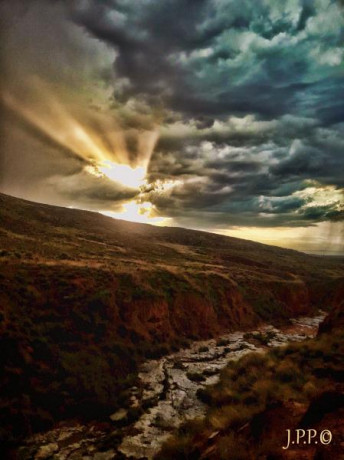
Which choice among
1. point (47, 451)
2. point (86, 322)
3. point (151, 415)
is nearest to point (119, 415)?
point (151, 415)

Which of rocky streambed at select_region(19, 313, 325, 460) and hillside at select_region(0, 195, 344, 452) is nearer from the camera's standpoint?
rocky streambed at select_region(19, 313, 325, 460)

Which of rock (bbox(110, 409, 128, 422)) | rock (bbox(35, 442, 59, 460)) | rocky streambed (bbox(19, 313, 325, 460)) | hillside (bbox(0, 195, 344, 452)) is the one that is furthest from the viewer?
hillside (bbox(0, 195, 344, 452))

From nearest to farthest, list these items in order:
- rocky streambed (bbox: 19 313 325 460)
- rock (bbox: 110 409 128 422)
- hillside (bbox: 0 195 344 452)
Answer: rocky streambed (bbox: 19 313 325 460) → rock (bbox: 110 409 128 422) → hillside (bbox: 0 195 344 452)

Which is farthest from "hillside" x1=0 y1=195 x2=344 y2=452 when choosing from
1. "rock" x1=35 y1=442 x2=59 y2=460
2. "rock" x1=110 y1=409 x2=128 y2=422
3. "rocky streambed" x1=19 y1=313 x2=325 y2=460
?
"rock" x1=35 y1=442 x2=59 y2=460

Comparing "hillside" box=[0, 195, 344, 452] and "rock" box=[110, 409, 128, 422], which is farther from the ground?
"hillside" box=[0, 195, 344, 452]

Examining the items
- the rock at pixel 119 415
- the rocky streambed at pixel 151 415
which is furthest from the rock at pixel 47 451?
the rock at pixel 119 415

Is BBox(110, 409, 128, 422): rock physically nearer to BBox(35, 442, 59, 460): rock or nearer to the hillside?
the hillside

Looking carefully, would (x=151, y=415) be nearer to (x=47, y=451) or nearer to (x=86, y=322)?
(x=47, y=451)

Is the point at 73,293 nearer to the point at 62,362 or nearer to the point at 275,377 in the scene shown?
the point at 62,362
